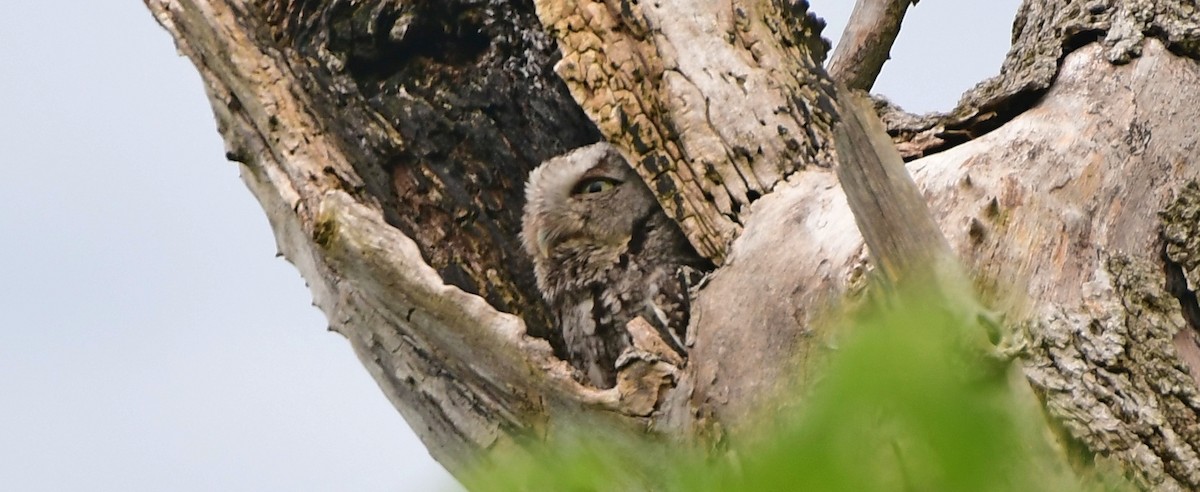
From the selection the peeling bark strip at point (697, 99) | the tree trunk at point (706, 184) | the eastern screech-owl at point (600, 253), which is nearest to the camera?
the tree trunk at point (706, 184)

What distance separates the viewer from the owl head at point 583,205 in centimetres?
383

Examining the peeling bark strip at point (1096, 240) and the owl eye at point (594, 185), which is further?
the owl eye at point (594, 185)

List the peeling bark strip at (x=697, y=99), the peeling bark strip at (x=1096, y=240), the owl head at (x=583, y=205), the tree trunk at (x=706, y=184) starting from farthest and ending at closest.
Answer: the owl head at (x=583, y=205) < the peeling bark strip at (x=697, y=99) < the tree trunk at (x=706, y=184) < the peeling bark strip at (x=1096, y=240)

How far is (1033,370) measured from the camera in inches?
83.0

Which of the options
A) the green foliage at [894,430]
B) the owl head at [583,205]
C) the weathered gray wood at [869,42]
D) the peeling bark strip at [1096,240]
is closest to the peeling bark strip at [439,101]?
the owl head at [583,205]

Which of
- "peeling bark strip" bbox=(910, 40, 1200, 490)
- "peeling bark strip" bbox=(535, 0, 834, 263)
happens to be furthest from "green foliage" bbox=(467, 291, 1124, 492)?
"peeling bark strip" bbox=(535, 0, 834, 263)

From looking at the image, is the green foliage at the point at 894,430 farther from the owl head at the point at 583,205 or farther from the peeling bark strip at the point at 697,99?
the owl head at the point at 583,205

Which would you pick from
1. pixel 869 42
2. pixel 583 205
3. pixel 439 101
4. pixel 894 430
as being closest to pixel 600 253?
pixel 583 205

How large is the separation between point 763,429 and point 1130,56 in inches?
57.7

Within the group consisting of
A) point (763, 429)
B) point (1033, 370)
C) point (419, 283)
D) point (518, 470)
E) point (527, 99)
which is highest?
point (527, 99)

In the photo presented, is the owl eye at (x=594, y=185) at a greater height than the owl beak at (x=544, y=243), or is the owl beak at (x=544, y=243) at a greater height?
the owl eye at (x=594, y=185)

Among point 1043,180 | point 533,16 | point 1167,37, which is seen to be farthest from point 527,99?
point 1167,37

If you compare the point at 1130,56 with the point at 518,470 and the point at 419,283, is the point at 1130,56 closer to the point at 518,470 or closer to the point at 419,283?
the point at 419,283

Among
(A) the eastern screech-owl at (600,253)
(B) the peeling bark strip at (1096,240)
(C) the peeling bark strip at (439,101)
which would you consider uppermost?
(C) the peeling bark strip at (439,101)
